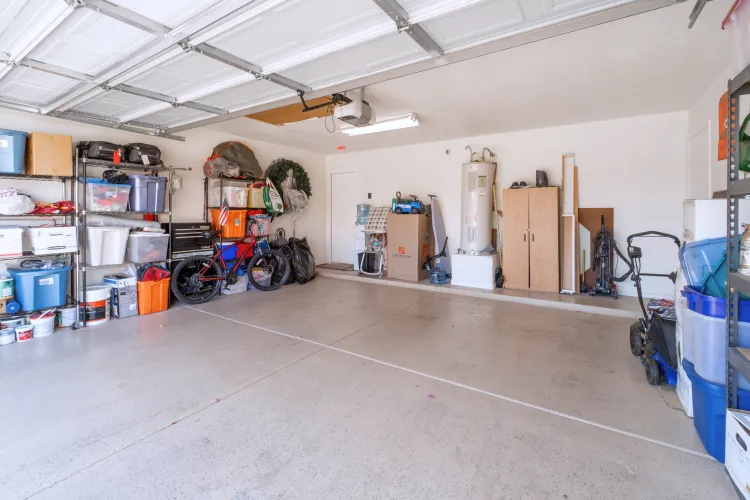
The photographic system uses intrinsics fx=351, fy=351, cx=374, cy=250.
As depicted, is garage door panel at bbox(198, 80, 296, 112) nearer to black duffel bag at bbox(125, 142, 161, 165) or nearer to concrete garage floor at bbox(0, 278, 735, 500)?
black duffel bag at bbox(125, 142, 161, 165)

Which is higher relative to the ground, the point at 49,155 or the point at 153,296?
the point at 49,155

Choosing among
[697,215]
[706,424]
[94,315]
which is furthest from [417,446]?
[94,315]

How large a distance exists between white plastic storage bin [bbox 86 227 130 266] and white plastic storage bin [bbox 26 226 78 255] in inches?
6.9

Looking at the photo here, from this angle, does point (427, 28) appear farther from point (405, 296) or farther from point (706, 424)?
point (405, 296)

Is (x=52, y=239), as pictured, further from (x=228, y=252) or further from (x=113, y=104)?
(x=228, y=252)

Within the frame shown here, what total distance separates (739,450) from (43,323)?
5485 millimetres

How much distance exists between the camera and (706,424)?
1.84m

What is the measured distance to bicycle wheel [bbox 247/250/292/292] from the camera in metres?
5.80

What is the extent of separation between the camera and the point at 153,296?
4535 mm

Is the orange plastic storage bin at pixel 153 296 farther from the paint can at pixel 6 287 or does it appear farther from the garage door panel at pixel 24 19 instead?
the garage door panel at pixel 24 19

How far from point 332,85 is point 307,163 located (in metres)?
4.61

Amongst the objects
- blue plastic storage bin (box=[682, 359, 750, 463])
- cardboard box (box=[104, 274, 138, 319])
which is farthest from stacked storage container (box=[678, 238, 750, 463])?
cardboard box (box=[104, 274, 138, 319])

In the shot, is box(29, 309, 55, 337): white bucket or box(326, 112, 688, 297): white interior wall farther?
box(326, 112, 688, 297): white interior wall

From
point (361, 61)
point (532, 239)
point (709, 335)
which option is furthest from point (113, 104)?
point (532, 239)
